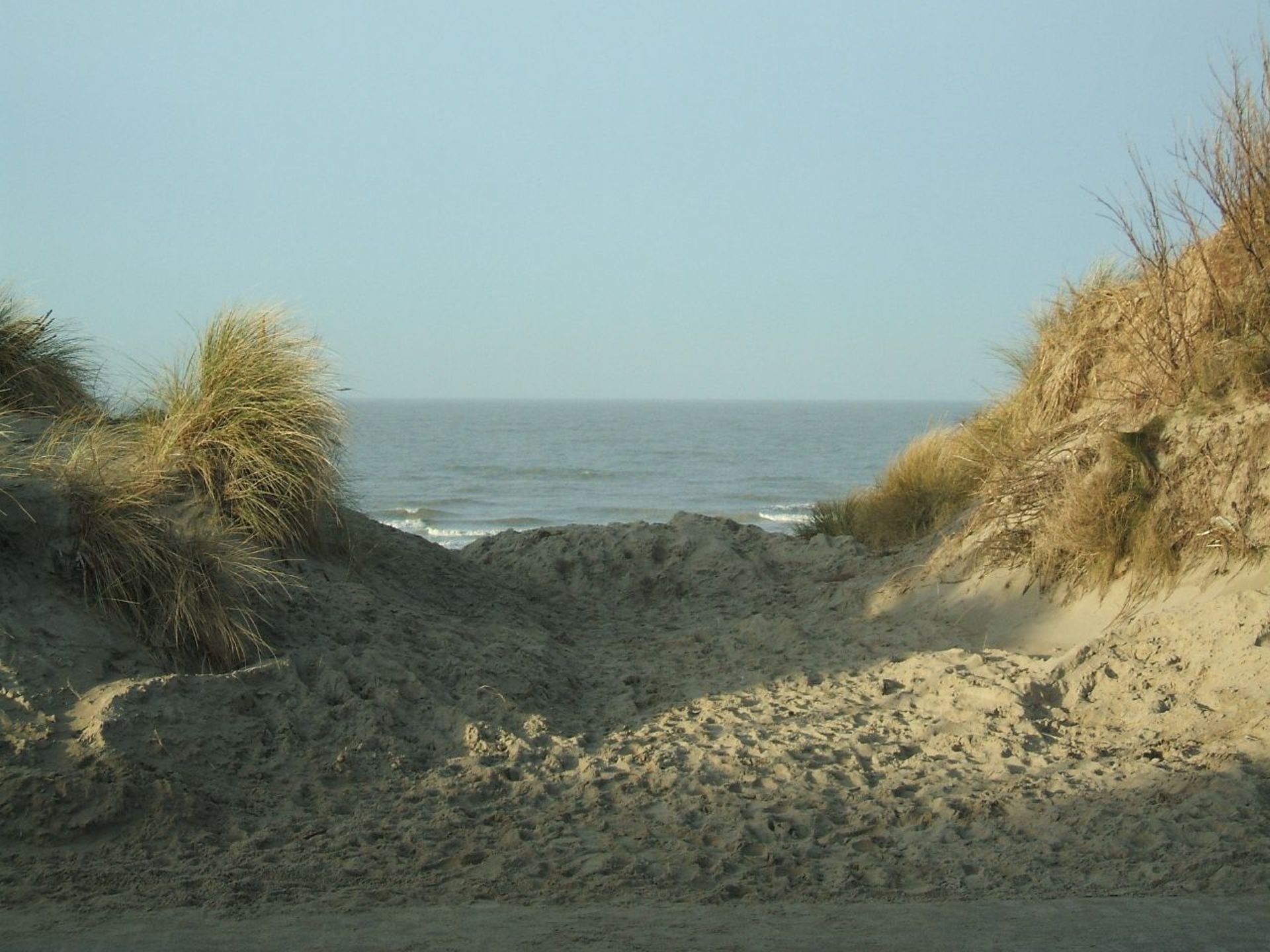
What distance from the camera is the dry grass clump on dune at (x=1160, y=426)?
22.4 ft

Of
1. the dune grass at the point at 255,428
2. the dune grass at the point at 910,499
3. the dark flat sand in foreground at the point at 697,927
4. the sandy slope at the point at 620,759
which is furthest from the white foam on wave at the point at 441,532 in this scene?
the dark flat sand in foreground at the point at 697,927

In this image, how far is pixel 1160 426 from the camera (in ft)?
23.9

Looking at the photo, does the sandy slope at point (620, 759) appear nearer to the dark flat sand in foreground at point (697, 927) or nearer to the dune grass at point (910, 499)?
the dark flat sand in foreground at point (697, 927)

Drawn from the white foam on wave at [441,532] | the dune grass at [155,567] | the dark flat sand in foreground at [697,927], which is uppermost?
the dune grass at [155,567]

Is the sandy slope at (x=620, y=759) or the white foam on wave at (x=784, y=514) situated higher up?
the sandy slope at (x=620, y=759)

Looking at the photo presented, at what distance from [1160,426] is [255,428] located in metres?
5.73

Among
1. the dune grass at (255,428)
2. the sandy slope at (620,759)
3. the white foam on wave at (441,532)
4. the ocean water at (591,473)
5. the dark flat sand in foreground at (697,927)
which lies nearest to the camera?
the dark flat sand in foreground at (697,927)

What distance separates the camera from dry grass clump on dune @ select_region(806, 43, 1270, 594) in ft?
22.4

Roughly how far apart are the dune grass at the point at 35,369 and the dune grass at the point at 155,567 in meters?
2.23

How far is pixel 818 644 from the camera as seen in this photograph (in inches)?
309

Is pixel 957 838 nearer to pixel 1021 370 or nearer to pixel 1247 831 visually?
pixel 1247 831

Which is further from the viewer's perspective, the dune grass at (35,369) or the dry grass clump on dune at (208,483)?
the dune grass at (35,369)

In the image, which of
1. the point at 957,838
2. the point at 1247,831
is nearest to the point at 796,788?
the point at 957,838

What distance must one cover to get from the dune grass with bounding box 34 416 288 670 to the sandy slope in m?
0.17
